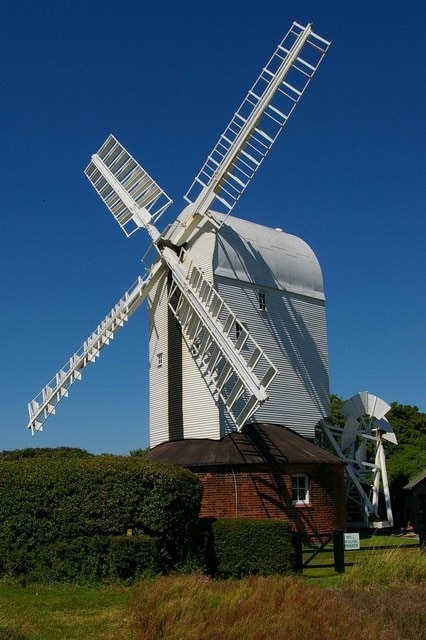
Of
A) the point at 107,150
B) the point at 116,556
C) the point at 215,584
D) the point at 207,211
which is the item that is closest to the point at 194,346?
the point at 207,211

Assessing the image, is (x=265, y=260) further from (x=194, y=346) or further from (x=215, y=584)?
(x=215, y=584)

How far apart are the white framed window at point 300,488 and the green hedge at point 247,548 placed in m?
6.91

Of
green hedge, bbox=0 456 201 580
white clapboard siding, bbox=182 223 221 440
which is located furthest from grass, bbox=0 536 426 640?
white clapboard siding, bbox=182 223 221 440

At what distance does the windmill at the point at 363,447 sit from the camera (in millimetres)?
30984

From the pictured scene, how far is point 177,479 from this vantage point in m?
17.0

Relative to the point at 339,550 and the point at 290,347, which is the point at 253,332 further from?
the point at 339,550

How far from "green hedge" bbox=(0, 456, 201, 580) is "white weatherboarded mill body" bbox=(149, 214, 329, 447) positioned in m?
9.74

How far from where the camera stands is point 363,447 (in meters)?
31.8

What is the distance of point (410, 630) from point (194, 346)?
51.0 ft

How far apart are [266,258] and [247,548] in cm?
1335

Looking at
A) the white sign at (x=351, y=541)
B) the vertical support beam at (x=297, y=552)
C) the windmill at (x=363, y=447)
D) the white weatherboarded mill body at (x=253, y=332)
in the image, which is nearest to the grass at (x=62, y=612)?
the vertical support beam at (x=297, y=552)

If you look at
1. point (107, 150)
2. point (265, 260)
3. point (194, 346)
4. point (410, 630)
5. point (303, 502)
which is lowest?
point (410, 630)

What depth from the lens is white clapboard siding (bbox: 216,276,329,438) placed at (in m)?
28.1

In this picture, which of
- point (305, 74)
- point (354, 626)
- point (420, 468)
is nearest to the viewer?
point (354, 626)
